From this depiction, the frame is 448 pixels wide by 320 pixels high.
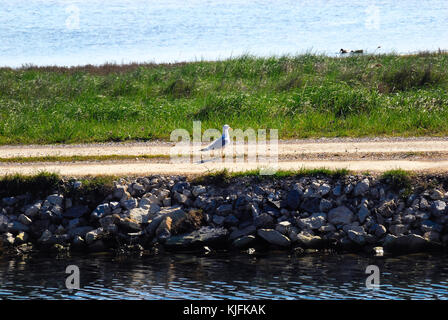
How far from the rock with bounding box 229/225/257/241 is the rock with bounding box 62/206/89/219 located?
393 centimetres

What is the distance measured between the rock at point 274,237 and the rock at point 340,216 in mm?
1225

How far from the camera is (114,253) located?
17.4 meters

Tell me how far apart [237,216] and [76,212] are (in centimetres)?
419

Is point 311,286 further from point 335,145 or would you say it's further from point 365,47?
point 365,47

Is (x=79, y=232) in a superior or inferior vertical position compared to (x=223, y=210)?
inferior

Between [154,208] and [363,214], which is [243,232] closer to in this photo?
[154,208]

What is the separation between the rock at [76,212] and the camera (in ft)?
60.3

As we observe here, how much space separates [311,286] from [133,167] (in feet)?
23.8

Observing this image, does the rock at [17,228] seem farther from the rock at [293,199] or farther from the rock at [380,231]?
the rock at [380,231]

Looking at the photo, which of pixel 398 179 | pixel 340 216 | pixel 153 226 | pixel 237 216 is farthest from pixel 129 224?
pixel 398 179

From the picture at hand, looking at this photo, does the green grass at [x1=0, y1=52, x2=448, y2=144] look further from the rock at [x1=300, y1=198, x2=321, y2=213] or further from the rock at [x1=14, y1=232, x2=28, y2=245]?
the rock at [x1=14, y1=232, x2=28, y2=245]

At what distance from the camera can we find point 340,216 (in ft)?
56.6

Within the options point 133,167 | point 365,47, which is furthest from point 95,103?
point 365,47

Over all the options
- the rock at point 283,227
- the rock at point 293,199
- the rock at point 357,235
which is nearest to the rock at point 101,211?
the rock at point 283,227
